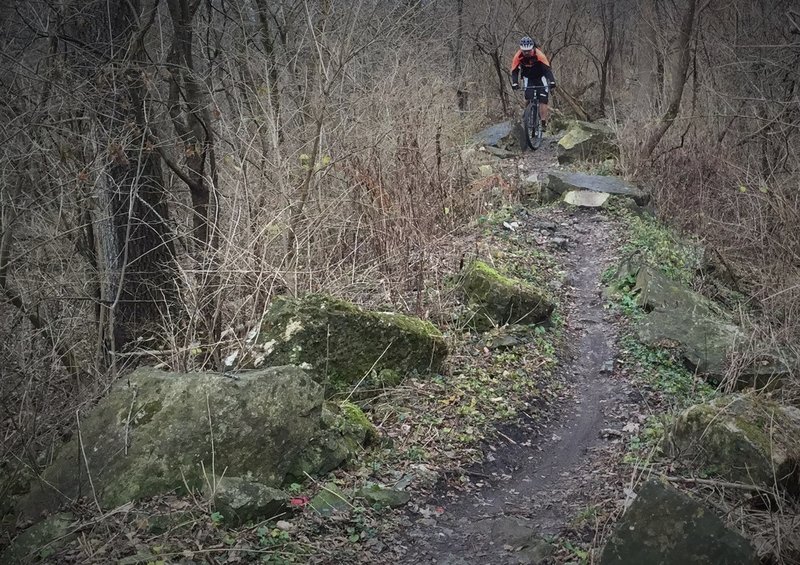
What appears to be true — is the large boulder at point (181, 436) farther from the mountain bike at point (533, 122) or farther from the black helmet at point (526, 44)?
the mountain bike at point (533, 122)

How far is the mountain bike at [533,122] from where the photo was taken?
12839 millimetres

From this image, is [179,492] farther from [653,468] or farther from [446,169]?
[446,169]

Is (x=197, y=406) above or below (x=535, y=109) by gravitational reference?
below

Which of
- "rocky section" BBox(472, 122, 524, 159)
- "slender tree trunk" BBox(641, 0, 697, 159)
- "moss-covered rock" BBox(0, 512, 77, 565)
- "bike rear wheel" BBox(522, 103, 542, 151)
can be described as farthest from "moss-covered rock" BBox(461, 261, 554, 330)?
"rocky section" BBox(472, 122, 524, 159)

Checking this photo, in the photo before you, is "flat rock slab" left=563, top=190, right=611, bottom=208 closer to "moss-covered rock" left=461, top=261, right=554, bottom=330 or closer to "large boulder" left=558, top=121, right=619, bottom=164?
"large boulder" left=558, top=121, right=619, bottom=164

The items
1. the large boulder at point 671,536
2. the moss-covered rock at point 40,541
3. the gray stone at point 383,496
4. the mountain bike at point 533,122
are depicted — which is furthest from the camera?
the mountain bike at point 533,122

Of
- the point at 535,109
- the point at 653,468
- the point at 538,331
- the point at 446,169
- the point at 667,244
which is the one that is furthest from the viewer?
the point at 535,109

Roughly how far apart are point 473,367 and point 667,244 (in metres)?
4.48

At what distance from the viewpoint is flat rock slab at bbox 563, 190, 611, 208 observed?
32.6 feet

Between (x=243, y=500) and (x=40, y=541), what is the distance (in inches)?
37.7

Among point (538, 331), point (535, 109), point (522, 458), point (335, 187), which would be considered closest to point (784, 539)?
point (522, 458)

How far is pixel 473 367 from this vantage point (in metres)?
5.49

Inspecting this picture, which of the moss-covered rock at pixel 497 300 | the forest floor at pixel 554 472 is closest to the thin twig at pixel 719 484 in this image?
the forest floor at pixel 554 472

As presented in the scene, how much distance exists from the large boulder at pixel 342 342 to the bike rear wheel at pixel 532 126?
9.10m
